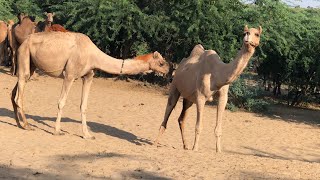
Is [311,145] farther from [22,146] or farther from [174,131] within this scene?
[22,146]

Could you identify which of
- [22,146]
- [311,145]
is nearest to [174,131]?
[311,145]

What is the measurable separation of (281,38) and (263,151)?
786 centimetres

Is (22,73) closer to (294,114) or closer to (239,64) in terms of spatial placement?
(239,64)

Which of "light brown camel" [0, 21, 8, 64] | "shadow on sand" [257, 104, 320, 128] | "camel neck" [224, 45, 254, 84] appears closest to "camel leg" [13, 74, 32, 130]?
"camel neck" [224, 45, 254, 84]

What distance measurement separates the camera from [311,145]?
455 inches

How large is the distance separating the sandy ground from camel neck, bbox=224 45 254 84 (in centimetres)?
131

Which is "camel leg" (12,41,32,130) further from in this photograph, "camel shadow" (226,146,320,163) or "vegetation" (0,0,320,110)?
"vegetation" (0,0,320,110)

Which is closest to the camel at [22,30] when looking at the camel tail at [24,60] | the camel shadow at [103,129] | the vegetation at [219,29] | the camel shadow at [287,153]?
the vegetation at [219,29]

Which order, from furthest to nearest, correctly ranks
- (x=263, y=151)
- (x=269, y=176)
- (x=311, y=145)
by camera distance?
(x=311, y=145)
(x=263, y=151)
(x=269, y=176)

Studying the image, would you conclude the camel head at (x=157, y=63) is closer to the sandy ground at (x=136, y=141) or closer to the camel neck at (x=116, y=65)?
the camel neck at (x=116, y=65)

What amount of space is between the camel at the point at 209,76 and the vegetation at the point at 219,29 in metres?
7.79

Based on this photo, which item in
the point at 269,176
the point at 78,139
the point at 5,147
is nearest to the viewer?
the point at 269,176

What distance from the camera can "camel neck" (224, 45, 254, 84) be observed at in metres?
7.43

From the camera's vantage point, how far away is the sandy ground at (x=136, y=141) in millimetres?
6172
